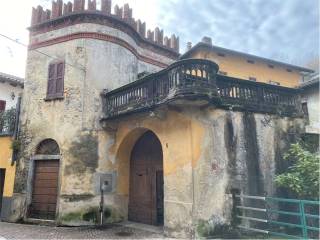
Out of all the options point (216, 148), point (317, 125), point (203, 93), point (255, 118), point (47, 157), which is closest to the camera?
point (203, 93)

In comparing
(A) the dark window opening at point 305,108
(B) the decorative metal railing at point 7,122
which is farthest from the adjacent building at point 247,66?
(B) the decorative metal railing at point 7,122

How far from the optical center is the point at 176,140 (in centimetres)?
962

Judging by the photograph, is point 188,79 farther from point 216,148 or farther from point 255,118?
point 255,118

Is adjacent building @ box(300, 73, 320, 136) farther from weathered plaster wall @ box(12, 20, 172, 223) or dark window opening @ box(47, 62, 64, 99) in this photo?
dark window opening @ box(47, 62, 64, 99)

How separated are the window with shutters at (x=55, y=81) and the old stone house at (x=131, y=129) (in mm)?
55

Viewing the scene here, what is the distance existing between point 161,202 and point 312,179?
5.69 meters

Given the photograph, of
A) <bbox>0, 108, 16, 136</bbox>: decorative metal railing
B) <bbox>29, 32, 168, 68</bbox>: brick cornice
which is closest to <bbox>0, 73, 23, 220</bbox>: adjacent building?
<bbox>0, 108, 16, 136</bbox>: decorative metal railing

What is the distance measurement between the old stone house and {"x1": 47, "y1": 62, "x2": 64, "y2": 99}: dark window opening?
0.18 feet

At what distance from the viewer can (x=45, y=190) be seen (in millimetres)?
12195

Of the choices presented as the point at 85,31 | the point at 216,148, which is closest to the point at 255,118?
the point at 216,148

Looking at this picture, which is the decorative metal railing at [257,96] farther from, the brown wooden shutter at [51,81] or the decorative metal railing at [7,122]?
the decorative metal railing at [7,122]

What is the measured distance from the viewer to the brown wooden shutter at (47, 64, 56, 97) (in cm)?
1303

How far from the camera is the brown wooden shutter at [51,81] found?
13.0 metres

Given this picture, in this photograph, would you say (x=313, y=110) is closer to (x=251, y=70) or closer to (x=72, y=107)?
(x=251, y=70)
